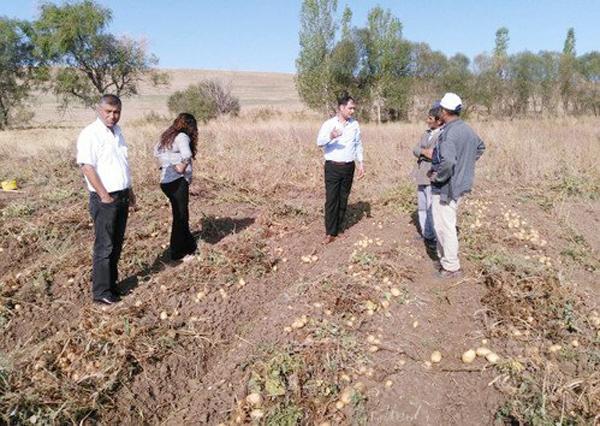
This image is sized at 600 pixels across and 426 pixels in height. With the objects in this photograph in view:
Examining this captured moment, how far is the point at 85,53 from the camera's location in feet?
64.7

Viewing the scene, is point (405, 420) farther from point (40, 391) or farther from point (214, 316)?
point (40, 391)

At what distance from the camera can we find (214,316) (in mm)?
3908

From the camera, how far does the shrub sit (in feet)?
74.5

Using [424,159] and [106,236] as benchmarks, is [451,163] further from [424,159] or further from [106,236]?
[106,236]

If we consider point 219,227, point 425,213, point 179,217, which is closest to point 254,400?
point 179,217

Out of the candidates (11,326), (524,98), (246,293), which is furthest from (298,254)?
(524,98)

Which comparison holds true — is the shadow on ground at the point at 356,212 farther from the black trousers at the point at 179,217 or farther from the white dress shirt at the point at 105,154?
the white dress shirt at the point at 105,154

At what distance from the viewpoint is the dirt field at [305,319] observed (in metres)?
2.78

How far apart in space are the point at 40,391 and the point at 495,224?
16.9 ft

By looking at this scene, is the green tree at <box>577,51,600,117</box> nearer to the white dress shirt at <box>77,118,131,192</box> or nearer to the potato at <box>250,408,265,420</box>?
the white dress shirt at <box>77,118,131,192</box>

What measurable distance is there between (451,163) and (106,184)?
297 cm

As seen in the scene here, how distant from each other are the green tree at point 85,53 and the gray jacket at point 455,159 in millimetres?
19840

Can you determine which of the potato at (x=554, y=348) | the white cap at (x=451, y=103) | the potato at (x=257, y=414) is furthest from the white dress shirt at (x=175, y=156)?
the potato at (x=554, y=348)

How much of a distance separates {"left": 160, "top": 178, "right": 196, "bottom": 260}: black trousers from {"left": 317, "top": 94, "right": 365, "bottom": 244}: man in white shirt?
1.60 metres
